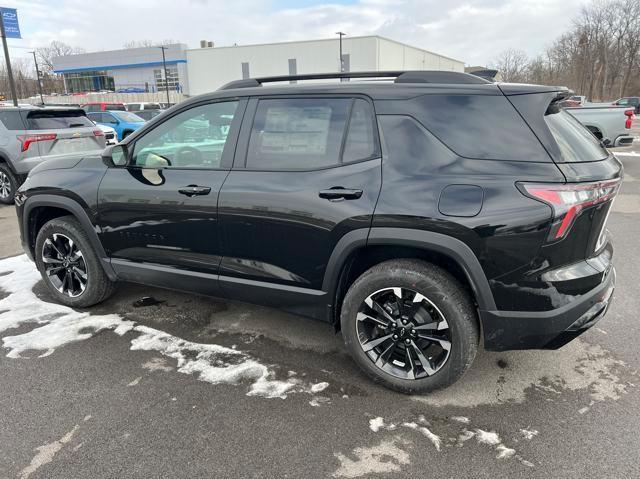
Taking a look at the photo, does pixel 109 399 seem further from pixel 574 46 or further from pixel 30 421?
pixel 574 46

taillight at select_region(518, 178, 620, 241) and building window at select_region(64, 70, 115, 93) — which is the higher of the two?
building window at select_region(64, 70, 115, 93)

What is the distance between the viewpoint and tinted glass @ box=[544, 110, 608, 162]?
2.48m

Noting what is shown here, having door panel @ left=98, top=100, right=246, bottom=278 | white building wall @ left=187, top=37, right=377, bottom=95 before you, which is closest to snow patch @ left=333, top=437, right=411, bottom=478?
door panel @ left=98, top=100, right=246, bottom=278

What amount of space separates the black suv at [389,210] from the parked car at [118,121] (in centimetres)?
1472

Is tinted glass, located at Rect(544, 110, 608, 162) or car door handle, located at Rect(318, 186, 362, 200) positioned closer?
tinted glass, located at Rect(544, 110, 608, 162)

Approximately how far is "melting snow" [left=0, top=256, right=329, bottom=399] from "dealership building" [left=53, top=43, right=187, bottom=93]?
220ft

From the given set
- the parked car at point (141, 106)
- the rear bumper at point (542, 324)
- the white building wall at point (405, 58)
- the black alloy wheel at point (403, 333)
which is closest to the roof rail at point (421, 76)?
the black alloy wheel at point (403, 333)

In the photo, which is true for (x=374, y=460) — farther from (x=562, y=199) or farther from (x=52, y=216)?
(x=52, y=216)

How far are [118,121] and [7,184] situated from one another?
9245 millimetres

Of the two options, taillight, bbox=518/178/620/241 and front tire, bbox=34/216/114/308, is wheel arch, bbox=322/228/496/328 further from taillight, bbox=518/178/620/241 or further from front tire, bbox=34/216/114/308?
front tire, bbox=34/216/114/308

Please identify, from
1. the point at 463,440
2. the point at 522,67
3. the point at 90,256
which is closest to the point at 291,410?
the point at 463,440

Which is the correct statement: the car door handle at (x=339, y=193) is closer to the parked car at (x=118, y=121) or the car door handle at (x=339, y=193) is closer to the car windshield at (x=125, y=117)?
the parked car at (x=118, y=121)

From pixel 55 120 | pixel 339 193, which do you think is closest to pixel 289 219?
pixel 339 193

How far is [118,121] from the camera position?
55.6 ft
